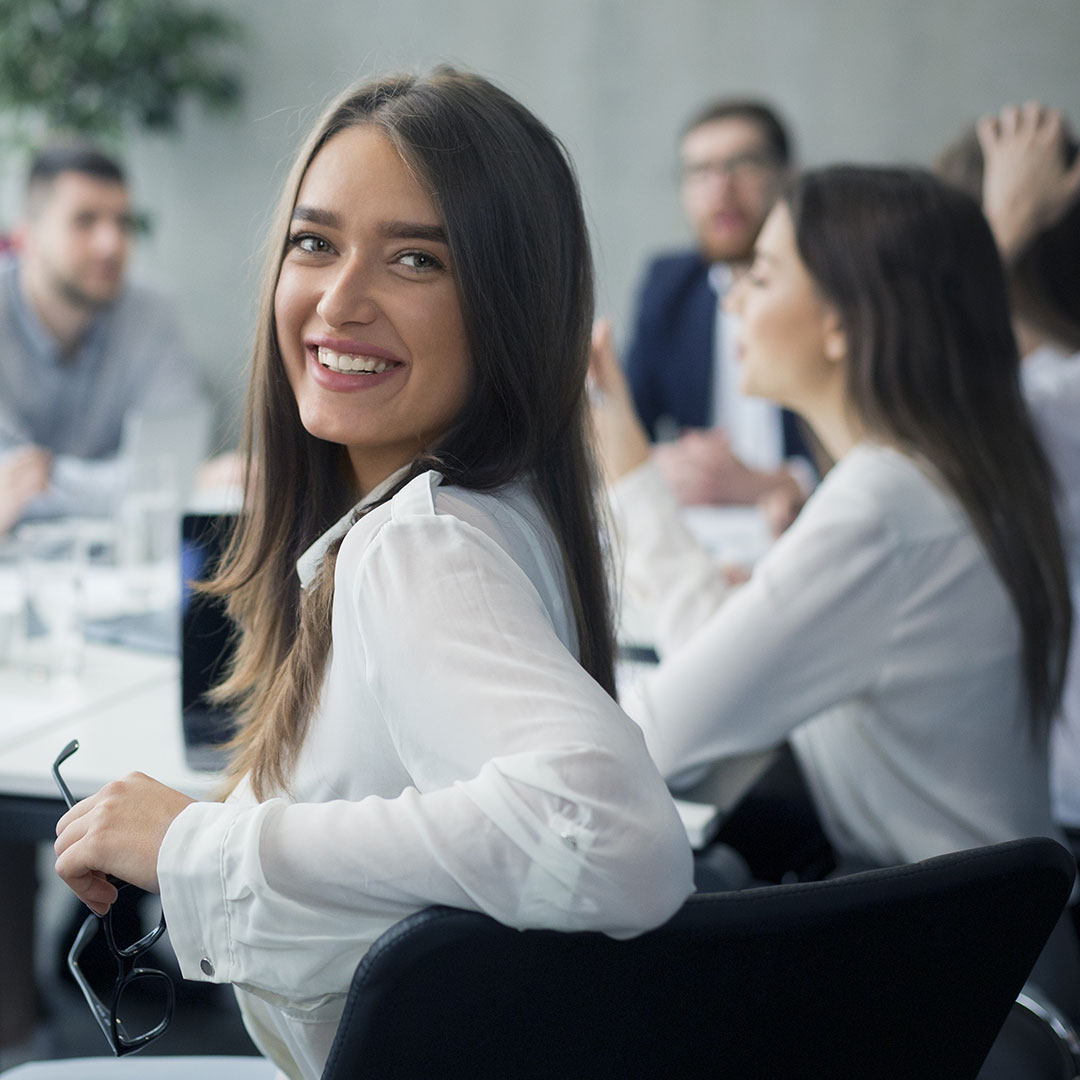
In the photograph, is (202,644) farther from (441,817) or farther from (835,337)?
(835,337)

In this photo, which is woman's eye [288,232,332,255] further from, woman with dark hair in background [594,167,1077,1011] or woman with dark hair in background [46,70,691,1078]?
woman with dark hair in background [594,167,1077,1011]

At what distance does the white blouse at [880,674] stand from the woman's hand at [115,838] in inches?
27.8

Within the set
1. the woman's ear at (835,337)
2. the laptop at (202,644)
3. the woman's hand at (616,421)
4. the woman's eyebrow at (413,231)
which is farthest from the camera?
the woman's hand at (616,421)

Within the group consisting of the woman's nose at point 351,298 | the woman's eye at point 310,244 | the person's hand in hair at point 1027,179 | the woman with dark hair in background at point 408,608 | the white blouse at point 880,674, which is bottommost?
the white blouse at point 880,674

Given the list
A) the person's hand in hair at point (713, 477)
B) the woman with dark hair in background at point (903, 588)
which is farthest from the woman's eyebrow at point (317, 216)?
the person's hand in hair at point (713, 477)

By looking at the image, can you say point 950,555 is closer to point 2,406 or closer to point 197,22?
point 2,406

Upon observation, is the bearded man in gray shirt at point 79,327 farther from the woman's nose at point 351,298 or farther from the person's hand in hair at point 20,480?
the woman's nose at point 351,298

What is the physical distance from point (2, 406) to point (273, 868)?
2.84m

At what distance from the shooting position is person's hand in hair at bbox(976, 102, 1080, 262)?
229cm

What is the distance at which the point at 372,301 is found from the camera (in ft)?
2.80

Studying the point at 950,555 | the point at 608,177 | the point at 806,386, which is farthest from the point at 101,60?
the point at 950,555

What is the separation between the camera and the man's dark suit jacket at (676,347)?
12.0 ft

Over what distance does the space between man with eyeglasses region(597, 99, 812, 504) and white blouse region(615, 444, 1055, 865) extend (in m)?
2.07

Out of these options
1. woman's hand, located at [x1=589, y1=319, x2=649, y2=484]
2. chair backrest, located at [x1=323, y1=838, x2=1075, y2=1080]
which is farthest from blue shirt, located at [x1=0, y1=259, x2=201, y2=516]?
chair backrest, located at [x1=323, y1=838, x2=1075, y2=1080]
